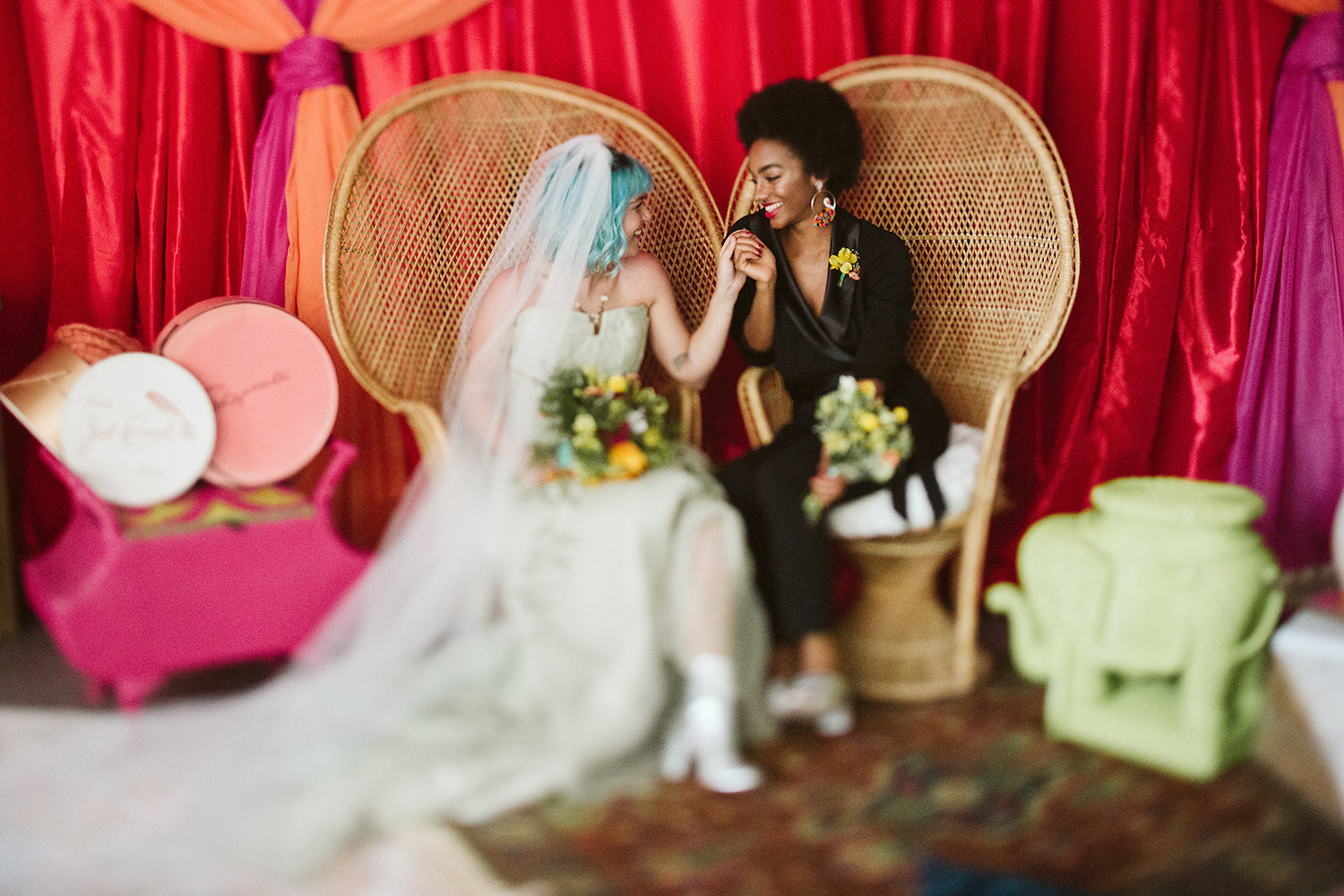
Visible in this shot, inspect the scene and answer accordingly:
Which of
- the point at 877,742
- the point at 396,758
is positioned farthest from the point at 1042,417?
the point at 396,758

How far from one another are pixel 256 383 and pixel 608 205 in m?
0.98

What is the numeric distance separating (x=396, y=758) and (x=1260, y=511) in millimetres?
1923

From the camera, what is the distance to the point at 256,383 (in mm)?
2463

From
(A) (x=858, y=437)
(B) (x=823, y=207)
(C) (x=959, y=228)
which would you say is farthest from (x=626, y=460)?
(C) (x=959, y=228)

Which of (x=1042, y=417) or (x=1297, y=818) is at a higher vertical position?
(x=1042, y=417)

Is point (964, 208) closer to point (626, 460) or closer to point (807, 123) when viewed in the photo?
point (807, 123)

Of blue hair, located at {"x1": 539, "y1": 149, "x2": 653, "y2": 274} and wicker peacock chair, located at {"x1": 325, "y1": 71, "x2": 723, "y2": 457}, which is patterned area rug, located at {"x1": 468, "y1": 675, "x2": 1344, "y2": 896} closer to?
wicker peacock chair, located at {"x1": 325, "y1": 71, "x2": 723, "y2": 457}

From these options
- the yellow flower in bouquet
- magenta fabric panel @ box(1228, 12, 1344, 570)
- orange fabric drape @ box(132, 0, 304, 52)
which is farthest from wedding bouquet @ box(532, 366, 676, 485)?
magenta fabric panel @ box(1228, 12, 1344, 570)

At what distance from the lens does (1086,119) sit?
10.1ft

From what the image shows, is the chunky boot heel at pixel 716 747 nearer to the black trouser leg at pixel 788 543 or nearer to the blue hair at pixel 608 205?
the black trouser leg at pixel 788 543

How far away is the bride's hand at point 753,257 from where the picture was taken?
256 cm

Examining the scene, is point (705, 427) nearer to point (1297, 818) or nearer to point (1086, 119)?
point (1086, 119)

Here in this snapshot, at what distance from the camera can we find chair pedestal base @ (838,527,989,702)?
7.86ft

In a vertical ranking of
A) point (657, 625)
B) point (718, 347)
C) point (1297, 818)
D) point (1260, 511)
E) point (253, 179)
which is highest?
point (253, 179)
